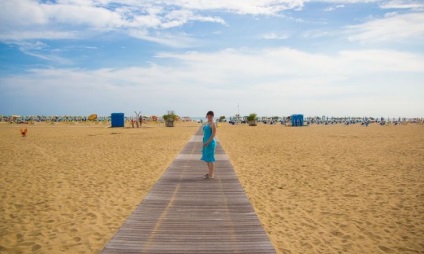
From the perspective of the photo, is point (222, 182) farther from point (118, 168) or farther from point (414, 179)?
point (414, 179)

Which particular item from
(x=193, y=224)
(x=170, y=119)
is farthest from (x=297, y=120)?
(x=193, y=224)

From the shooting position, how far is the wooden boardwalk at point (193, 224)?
142 inches

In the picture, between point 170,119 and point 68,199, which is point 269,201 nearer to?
point 68,199

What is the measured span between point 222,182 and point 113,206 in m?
2.60

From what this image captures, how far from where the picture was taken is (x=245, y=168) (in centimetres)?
974

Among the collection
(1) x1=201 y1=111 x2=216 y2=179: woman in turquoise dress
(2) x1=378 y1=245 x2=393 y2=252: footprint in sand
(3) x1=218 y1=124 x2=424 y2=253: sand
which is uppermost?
(1) x1=201 y1=111 x2=216 y2=179: woman in turquoise dress

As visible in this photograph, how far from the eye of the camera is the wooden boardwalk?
3602 mm

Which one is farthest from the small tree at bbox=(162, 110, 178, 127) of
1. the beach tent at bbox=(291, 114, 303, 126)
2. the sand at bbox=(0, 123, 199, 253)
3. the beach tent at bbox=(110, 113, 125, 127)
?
the sand at bbox=(0, 123, 199, 253)

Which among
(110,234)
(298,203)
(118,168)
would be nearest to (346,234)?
(298,203)

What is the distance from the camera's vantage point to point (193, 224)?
4.32 m

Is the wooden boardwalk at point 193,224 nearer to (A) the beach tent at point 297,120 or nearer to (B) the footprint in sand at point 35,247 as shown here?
(B) the footprint in sand at point 35,247

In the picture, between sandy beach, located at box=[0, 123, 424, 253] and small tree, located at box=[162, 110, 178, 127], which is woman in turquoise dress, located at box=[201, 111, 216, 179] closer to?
sandy beach, located at box=[0, 123, 424, 253]

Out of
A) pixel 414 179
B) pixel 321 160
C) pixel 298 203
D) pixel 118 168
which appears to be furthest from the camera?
pixel 321 160

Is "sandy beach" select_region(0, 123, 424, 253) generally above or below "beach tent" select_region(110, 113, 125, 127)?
below
